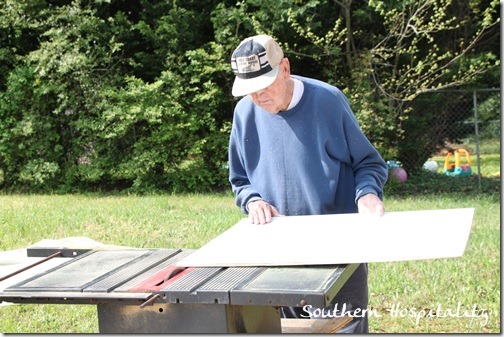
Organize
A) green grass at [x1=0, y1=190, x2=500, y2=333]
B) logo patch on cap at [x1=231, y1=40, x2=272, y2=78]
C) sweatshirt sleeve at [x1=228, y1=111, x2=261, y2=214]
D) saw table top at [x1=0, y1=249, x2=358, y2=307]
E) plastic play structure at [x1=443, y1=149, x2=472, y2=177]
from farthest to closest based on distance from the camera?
plastic play structure at [x1=443, y1=149, x2=472, y2=177]
green grass at [x1=0, y1=190, x2=500, y2=333]
sweatshirt sleeve at [x1=228, y1=111, x2=261, y2=214]
logo patch on cap at [x1=231, y1=40, x2=272, y2=78]
saw table top at [x1=0, y1=249, x2=358, y2=307]

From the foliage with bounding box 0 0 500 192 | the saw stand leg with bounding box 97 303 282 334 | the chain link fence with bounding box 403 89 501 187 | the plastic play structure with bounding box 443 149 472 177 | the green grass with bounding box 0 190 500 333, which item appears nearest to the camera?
the saw stand leg with bounding box 97 303 282 334

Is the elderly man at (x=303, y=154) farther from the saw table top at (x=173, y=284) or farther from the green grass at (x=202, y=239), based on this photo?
the green grass at (x=202, y=239)

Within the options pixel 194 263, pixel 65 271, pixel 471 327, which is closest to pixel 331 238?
pixel 194 263

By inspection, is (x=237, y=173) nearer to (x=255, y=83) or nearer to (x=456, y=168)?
(x=255, y=83)

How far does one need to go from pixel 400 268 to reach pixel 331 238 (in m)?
→ 2.89

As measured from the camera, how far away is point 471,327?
3.89 meters

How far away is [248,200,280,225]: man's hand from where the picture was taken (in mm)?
2494

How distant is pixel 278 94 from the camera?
8.33ft

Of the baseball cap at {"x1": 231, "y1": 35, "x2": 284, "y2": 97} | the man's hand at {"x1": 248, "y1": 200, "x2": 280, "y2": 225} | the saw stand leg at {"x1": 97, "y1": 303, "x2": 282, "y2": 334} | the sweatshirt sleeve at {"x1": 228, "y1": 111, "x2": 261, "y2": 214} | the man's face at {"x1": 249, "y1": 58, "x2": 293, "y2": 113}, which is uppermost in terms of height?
the baseball cap at {"x1": 231, "y1": 35, "x2": 284, "y2": 97}

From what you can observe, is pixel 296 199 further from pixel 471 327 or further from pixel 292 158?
→ pixel 471 327

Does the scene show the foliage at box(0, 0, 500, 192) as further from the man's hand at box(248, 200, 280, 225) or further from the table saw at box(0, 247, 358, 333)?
the table saw at box(0, 247, 358, 333)

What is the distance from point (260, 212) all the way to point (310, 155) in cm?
31

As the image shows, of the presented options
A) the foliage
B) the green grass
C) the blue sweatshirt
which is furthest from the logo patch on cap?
the foliage

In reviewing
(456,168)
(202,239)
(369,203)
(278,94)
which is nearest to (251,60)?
(278,94)
